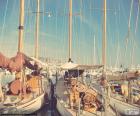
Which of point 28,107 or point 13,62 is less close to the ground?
point 13,62

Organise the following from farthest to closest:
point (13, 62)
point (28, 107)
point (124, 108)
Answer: point (124, 108) → point (13, 62) → point (28, 107)

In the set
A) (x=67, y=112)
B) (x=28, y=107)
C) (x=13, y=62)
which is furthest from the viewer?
(x=13, y=62)

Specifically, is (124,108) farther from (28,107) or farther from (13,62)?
(13,62)

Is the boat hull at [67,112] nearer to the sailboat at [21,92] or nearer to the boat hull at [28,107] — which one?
the boat hull at [28,107]

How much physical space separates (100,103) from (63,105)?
8.95ft

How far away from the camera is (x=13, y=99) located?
30188 millimetres

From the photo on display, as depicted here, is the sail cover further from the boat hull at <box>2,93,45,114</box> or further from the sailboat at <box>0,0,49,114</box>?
the boat hull at <box>2,93,45,114</box>

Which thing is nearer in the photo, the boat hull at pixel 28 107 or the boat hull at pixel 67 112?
the boat hull at pixel 67 112

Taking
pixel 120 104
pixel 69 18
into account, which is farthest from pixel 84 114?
pixel 69 18

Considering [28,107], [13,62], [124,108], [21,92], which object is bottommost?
[124,108]

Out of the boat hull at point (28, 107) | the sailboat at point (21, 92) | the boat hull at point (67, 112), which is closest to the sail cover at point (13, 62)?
the sailboat at point (21, 92)

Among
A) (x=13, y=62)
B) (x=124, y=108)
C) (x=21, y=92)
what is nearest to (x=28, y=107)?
(x=21, y=92)

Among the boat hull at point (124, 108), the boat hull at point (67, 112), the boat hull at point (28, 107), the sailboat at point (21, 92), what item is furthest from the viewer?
the boat hull at point (124, 108)

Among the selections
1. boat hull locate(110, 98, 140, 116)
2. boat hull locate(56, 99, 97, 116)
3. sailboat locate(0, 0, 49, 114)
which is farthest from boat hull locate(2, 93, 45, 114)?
boat hull locate(110, 98, 140, 116)
